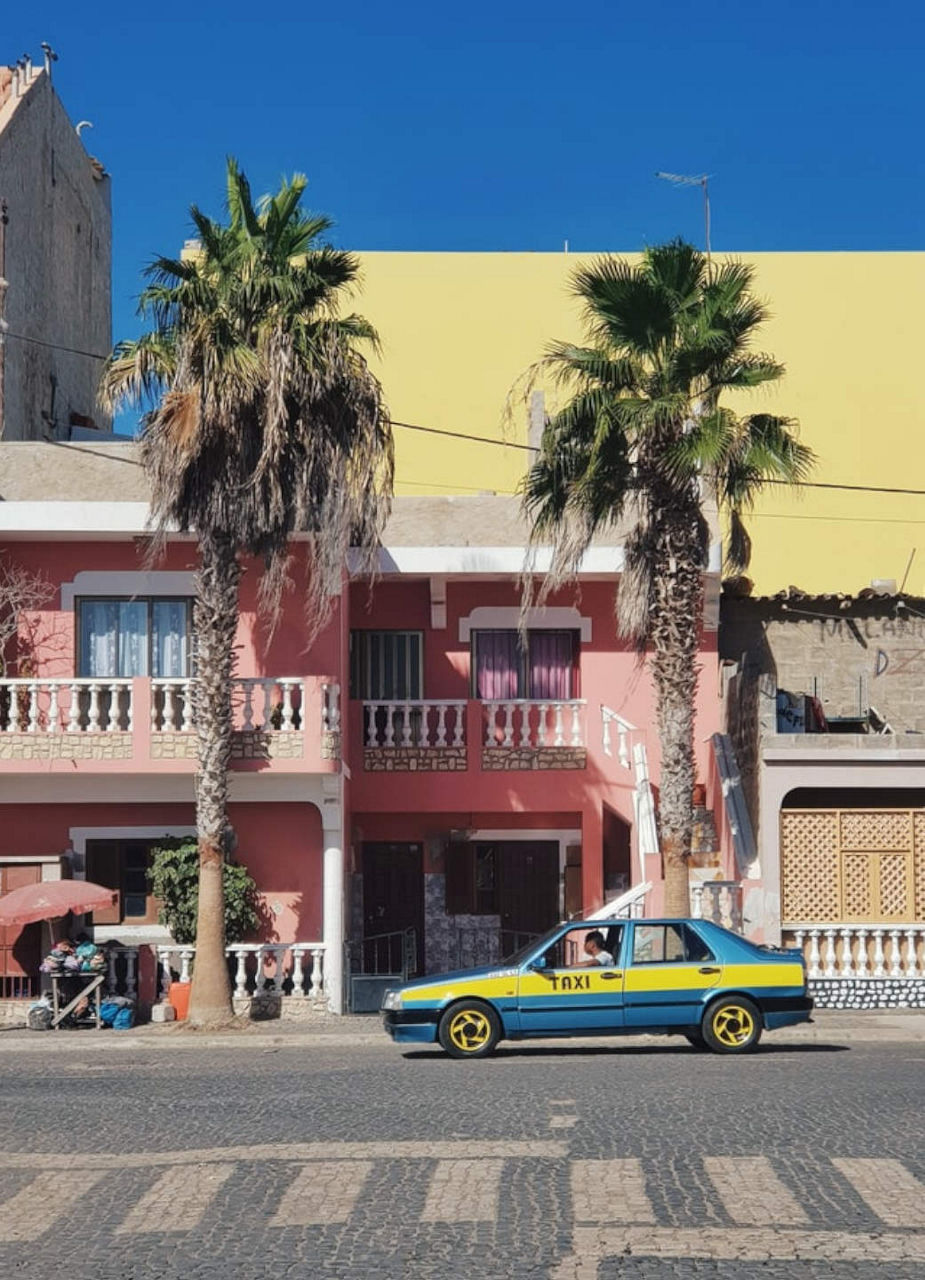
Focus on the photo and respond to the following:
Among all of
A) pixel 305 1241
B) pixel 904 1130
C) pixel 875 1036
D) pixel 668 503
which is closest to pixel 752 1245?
pixel 305 1241

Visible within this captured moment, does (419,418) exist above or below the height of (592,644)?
above

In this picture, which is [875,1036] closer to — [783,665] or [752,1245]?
[783,665]

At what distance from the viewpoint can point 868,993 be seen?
25.2 metres

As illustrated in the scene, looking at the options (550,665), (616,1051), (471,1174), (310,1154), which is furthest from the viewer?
(550,665)

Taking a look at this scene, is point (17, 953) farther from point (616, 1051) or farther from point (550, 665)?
point (616, 1051)

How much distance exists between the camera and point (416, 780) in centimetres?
2831

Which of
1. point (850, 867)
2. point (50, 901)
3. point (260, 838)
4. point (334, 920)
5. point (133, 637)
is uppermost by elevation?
point (133, 637)

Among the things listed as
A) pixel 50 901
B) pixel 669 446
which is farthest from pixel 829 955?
pixel 50 901

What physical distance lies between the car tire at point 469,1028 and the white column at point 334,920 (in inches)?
243

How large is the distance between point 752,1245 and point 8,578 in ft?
62.5

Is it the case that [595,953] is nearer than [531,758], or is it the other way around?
[595,953]

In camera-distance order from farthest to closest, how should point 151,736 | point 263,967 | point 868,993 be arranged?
point 263,967 < point 151,736 < point 868,993

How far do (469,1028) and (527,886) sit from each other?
11023 mm

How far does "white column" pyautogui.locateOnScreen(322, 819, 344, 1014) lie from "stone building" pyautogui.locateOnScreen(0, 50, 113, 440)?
9.62 metres
